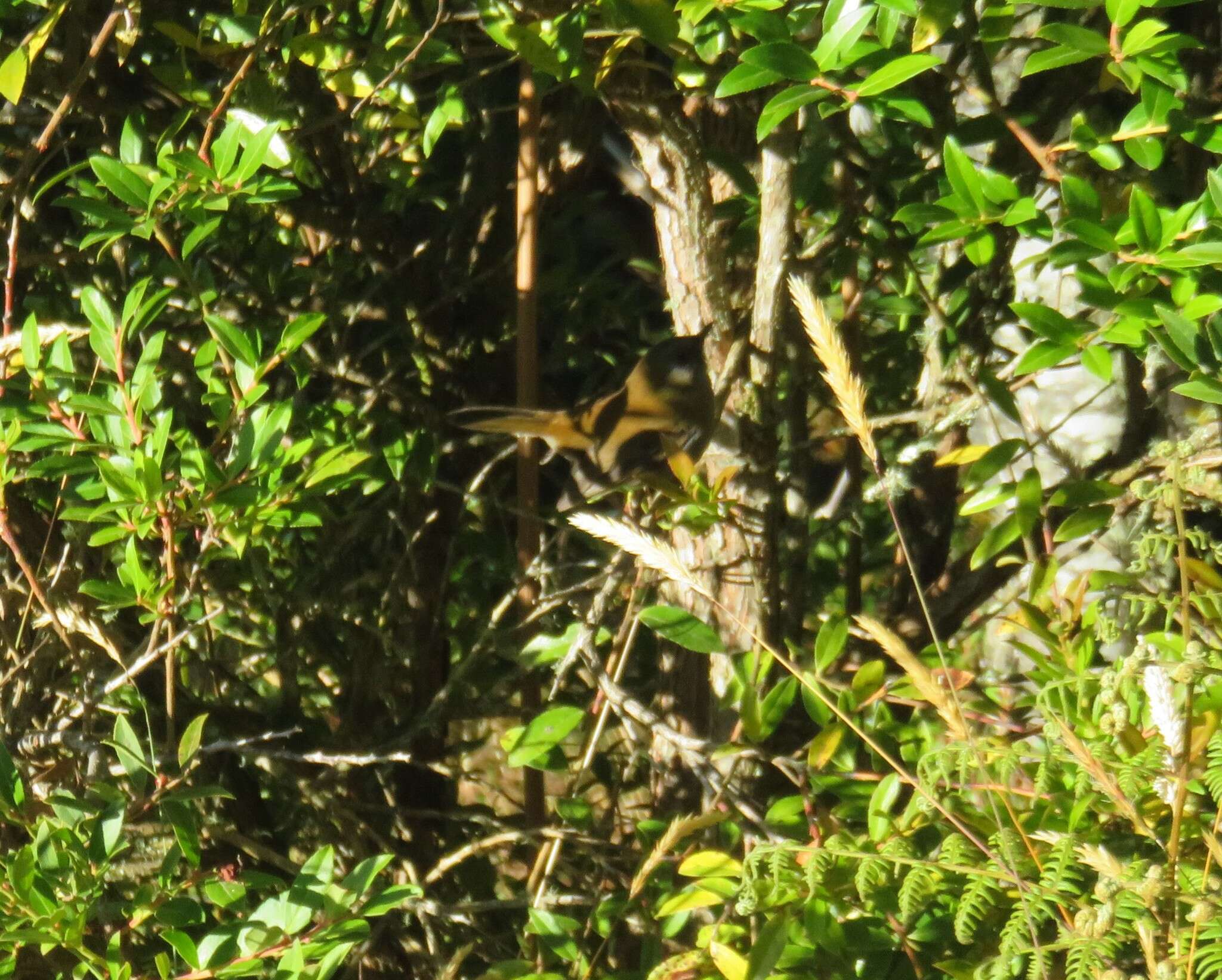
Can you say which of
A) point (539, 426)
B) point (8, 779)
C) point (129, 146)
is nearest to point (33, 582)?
point (8, 779)

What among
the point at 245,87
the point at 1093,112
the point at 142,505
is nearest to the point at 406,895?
the point at 142,505

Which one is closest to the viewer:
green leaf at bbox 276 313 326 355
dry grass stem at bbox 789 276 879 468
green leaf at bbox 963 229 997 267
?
dry grass stem at bbox 789 276 879 468

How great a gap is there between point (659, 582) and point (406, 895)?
672 mm

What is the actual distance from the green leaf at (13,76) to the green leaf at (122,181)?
137 millimetres

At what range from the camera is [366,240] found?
263 cm

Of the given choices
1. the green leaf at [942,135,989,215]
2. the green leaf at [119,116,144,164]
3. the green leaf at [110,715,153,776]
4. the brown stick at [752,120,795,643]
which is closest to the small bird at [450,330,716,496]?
the brown stick at [752,120,795,643]

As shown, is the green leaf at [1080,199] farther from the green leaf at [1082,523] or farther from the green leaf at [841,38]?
the green leaf at [1082,523]

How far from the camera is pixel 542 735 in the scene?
189cm

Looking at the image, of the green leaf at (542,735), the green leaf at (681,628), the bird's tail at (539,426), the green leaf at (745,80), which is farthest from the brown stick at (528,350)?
the green leaf at (745,80)

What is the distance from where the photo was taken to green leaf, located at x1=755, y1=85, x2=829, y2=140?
1.52m

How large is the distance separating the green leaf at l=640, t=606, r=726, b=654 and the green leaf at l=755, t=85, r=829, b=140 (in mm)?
679

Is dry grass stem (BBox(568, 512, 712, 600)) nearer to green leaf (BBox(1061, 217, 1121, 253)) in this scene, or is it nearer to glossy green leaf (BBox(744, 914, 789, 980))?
glossy green leaf (BBox(744, 914, 789, 980))

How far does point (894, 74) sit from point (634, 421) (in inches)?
44.8

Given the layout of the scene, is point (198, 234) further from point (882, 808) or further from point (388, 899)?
point (882, 808)
